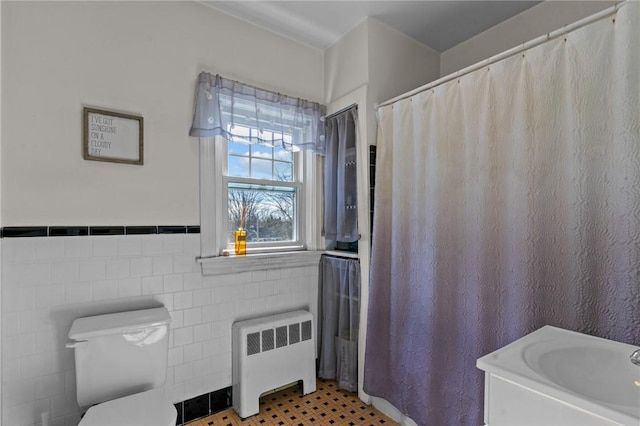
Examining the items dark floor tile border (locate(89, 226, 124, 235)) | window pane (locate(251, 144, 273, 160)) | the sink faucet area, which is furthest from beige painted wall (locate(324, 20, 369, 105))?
the sink faucet area

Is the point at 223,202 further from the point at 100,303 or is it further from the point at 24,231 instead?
the point at 24,231

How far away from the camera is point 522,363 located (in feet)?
2.88

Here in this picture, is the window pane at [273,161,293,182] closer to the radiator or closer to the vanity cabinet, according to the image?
the radiator

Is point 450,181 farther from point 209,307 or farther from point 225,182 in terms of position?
point 209,307

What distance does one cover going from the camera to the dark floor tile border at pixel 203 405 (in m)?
1.85

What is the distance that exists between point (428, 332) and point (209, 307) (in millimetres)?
1312

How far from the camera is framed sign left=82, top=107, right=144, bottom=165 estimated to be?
160 centimetres

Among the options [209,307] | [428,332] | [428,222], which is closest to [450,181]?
[428,222]

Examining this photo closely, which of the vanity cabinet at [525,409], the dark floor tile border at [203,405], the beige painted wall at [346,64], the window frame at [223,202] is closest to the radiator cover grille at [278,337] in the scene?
the dark floor tile border at [203,405]

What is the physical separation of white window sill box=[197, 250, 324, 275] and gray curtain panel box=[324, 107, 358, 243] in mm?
231

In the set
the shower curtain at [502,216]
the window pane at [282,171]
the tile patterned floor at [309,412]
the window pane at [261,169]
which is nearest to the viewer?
the shower curtain at [502,216]

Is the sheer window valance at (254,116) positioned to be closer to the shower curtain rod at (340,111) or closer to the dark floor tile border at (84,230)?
the shower curtain rod at (340,111)

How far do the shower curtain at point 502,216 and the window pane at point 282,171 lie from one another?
2.39ft

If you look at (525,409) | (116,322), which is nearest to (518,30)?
(525,409)
